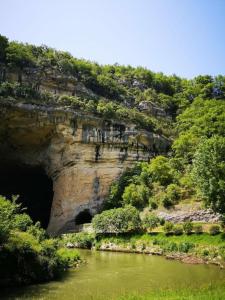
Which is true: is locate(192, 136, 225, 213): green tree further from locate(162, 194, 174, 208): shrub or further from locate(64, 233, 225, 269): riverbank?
locate(162, 194, 174, 208): shrub

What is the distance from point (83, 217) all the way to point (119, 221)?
14.7 meters

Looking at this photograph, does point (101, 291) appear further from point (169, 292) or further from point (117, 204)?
point (117, 204)

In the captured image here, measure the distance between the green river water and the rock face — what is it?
87.2 ft

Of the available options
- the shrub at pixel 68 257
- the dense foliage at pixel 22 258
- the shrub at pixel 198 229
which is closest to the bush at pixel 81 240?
the shrub at pixel 198 229

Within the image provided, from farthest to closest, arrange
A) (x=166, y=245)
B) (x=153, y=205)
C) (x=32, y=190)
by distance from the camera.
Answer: (x=32, y=190), (x=153, y=205), (x=166, y=245)

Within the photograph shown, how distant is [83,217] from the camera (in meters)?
56.4

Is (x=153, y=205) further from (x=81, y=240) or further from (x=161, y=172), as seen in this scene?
(x=81, y=240)

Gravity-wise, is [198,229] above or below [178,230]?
above

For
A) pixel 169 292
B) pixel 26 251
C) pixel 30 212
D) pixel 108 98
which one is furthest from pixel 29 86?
pixel 169 292

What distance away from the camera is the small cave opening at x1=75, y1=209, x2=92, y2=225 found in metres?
54.9

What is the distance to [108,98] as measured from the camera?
228 ft

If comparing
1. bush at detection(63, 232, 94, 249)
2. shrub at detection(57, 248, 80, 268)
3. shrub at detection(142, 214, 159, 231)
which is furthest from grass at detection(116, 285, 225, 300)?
bush at detection(63, 232, 94, 249)

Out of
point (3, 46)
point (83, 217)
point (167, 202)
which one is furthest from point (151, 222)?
point (3, 46)

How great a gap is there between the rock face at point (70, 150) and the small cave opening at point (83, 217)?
1.48ft
